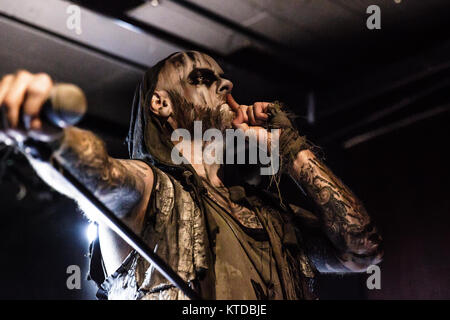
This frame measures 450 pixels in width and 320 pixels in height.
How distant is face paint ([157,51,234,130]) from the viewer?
6.60ft

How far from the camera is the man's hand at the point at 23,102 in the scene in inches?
45.2

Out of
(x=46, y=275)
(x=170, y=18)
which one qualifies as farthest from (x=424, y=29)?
(x=46, y=275)

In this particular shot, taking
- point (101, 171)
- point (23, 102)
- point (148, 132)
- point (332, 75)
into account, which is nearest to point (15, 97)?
point (23, 102)

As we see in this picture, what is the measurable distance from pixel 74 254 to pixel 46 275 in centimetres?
26

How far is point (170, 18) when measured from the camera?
10.2 ft

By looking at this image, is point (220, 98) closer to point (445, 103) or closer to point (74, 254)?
point (445, 103)

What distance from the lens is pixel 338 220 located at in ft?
6.37

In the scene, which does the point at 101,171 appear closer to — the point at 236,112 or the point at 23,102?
the point at 23,102

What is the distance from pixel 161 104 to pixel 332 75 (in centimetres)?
170
